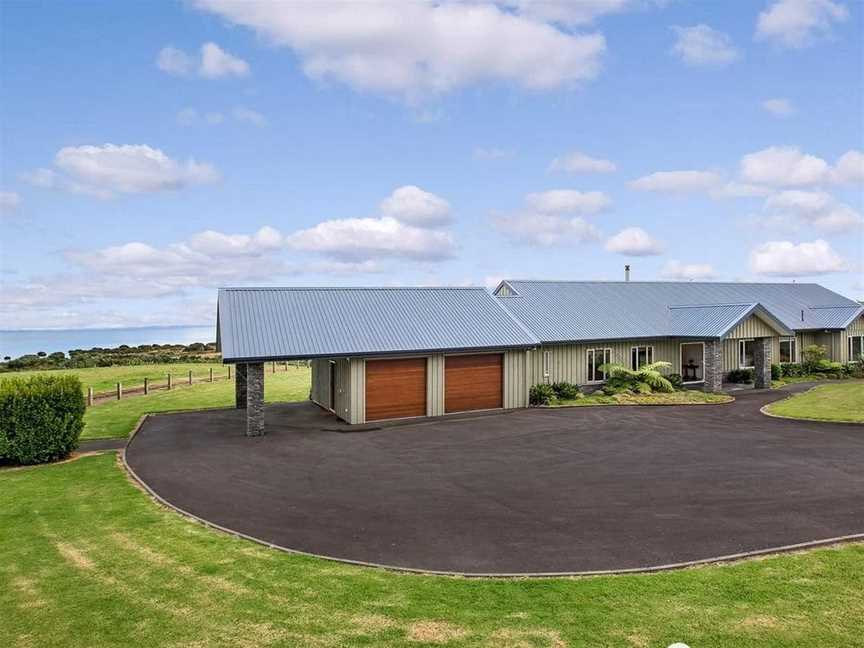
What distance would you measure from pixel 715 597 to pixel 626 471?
7.05m

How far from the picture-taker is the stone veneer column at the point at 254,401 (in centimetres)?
2003

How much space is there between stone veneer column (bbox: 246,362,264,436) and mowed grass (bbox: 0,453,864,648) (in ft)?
32.6

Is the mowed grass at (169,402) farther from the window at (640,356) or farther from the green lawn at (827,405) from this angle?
the green lawn at (827,405)

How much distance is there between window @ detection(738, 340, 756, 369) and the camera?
3234 centimetres

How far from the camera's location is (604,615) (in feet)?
23.6

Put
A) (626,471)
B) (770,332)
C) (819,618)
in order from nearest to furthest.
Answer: (819,618) → (626,471) → (770,332)

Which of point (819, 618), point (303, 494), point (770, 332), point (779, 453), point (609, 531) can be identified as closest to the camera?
point (819, 618)

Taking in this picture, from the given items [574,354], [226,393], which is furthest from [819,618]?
[226,393]


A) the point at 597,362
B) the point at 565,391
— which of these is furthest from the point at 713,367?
the point at 565,391

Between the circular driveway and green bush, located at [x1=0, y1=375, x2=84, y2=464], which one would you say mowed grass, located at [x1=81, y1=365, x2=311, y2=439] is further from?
green bush, located at [x1=0, y1=375, x2=84, y2=464]

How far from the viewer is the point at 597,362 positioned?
28.6 metres

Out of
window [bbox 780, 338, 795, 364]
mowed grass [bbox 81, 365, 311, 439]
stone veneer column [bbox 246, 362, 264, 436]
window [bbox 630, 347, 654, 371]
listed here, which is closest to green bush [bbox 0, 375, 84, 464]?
mowed grass [bbox 81, 365, 311, 439]

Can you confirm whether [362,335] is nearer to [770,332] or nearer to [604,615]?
[604,615]

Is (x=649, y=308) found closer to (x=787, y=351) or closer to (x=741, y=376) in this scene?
(x=741, y=376)
